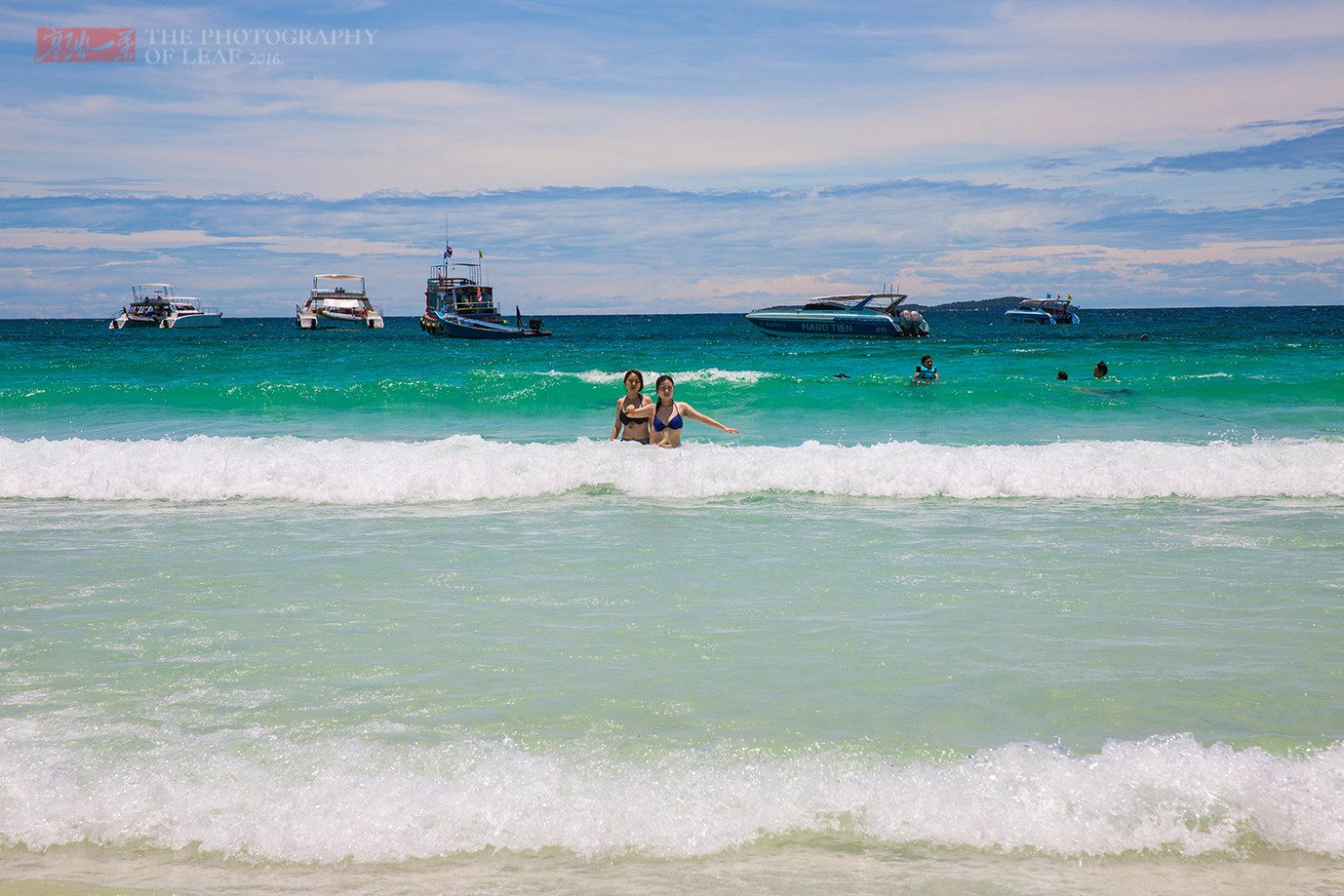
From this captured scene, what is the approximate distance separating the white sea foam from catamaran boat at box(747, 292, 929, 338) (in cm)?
4688

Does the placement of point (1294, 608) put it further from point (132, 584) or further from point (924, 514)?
point (132, 584)

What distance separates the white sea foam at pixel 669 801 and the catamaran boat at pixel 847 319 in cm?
4688

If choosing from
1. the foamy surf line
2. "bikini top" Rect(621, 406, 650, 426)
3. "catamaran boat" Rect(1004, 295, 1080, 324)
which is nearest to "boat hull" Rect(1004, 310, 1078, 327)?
"catamaran boat" Rect(1004, 295, 1080, 324)

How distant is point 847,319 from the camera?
1934 inches

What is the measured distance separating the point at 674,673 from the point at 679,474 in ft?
19.2

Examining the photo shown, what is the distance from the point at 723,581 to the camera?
635 cm

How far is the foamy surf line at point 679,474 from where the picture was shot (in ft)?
32.8

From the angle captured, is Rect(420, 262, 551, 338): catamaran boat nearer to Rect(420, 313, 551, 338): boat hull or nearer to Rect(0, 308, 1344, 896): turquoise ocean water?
Rect(420, 313, 551, 338): boat hull

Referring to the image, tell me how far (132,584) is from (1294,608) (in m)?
8.39

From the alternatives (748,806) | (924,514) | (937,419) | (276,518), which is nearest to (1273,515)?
(924,514)

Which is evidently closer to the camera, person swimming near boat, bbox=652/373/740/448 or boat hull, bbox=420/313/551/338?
person swimming near boat, bbox=652/373/740/448

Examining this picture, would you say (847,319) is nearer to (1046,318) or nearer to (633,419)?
(633,419)

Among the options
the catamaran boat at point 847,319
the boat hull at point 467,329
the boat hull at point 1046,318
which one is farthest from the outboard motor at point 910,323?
the boat hull at point 1046,318

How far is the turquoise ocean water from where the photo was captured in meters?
3.21
